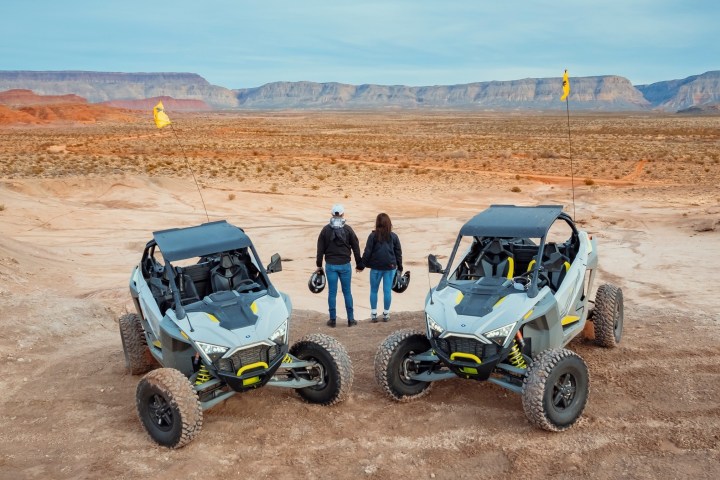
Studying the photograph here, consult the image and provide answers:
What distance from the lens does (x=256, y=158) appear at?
4166 cm

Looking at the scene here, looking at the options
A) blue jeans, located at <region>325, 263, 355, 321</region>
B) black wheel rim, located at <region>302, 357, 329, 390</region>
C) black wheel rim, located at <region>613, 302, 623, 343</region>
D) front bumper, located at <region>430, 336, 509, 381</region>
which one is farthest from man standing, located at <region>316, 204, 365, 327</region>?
black wheel rim, located at <region>613, 302, 623, 343</region>

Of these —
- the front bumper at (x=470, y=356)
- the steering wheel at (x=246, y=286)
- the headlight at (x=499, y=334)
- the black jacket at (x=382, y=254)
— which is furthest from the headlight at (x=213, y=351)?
the black jacket at (x=382, y=254)

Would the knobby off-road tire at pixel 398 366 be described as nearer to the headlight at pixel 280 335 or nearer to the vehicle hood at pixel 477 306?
the vehicle hood at pixel 477 306

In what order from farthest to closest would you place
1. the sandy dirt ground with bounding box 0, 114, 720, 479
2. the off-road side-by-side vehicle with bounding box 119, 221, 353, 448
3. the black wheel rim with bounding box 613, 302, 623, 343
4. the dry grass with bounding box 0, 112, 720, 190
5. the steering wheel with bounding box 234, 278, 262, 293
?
the dry grass with bounding box 0, 112, 720, 190 < the black wheel rim with bounding box 613, 302, 623, 343 < the steering wheel with bounding box 234, 278, 262, 293 < the off-road side-by-side vehicle with bounding box 119, 221, 353, 448 < the sandy dirt ground with bounding box 0, 114, 720, 479

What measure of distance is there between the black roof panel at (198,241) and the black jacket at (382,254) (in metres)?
2.44

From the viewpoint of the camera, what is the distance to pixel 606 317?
8711mm

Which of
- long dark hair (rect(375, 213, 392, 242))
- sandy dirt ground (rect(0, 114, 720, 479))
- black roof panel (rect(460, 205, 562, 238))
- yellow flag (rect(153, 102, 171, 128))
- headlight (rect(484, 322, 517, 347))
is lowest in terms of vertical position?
sandy dirt ground (rect(0, 114, 720, 479))

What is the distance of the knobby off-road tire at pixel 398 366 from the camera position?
720cm

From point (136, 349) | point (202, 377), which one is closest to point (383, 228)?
point (136, 349)

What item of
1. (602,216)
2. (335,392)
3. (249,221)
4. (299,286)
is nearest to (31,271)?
(299,286)

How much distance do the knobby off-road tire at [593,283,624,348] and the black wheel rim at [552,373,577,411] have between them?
7.67ft

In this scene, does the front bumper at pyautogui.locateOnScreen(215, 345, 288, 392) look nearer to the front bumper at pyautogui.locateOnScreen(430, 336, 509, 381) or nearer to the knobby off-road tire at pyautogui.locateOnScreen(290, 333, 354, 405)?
the knobby off-road tire at pyautogui.locateOnScreen(290, 333, 354, 405)

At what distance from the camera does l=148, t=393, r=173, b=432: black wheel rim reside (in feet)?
21.2

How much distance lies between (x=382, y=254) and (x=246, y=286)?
2.73 metres
